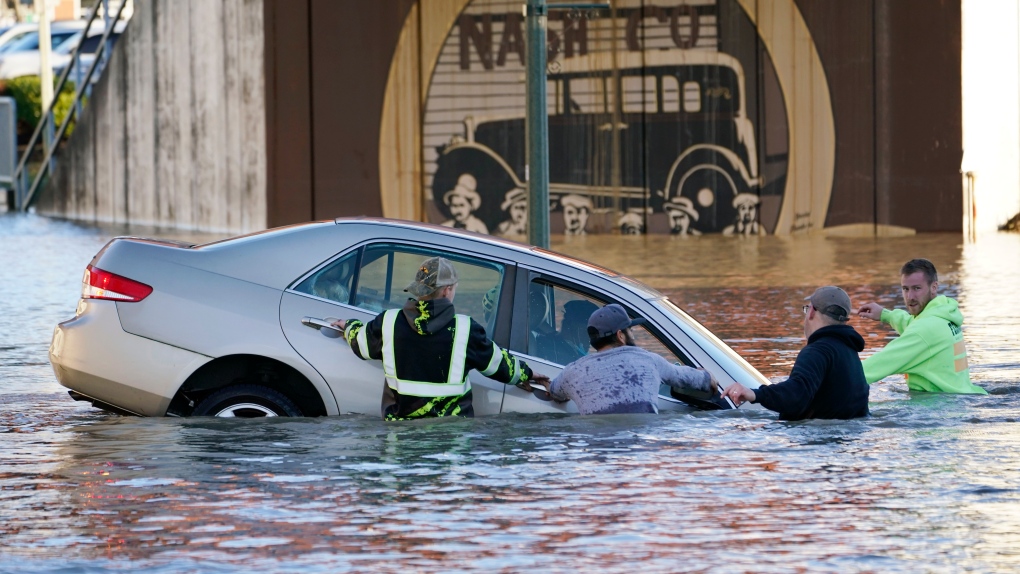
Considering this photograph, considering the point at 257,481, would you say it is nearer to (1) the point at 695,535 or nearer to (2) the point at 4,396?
(1) the point at 695,535

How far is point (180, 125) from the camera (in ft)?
82.5

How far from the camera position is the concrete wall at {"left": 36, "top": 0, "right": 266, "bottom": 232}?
2377 centimetres

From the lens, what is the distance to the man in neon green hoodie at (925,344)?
8.63 meters

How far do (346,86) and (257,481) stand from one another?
1693 cm

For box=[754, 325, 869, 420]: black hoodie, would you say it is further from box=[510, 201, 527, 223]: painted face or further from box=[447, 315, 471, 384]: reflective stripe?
box=[510, 201, 527, 223]: painted face

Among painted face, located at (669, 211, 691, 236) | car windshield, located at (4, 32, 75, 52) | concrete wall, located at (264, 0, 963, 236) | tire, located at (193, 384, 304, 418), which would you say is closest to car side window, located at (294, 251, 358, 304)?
tire, located at (193, 384, 304, 418)

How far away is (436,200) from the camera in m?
23.5

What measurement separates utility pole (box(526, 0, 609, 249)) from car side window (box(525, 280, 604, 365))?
5281mm

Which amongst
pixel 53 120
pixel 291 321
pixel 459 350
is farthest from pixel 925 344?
pixel 53 120

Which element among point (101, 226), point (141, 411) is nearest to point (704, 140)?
point (101, 226)

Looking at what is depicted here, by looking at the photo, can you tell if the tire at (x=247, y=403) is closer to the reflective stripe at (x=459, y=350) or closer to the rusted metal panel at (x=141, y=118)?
the reflective stripe at (x=459, y=350)

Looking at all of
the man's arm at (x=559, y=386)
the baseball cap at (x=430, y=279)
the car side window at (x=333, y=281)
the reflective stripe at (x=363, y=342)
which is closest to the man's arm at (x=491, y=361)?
the man's arm at (x=559, y=386)

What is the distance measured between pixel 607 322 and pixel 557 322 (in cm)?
50

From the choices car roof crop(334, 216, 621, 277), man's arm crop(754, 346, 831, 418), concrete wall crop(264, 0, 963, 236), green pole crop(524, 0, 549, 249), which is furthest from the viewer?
concrete wall crop(264, 0, 963, 236)
